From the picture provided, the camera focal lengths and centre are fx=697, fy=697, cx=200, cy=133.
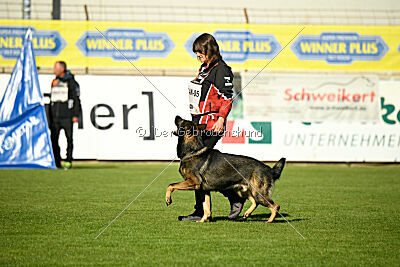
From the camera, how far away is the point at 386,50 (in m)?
17.7

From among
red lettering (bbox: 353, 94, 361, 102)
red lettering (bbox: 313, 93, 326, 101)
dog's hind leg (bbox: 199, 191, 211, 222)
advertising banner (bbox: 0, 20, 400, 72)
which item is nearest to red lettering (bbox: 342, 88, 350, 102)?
red lettering (bbox: 353, 94, 361, 102)

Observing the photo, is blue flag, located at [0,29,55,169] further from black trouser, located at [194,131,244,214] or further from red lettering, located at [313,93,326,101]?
black trouser, located at [194,131,244,214]

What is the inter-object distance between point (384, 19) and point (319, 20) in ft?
5.50

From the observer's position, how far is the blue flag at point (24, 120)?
44.1 feet

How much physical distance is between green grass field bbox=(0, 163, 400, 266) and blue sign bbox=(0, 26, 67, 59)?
606cm

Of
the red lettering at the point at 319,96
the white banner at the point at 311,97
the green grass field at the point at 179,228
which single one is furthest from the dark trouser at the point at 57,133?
the red lettering at the point at 319,96

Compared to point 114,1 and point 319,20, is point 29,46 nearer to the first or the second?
point 114,1

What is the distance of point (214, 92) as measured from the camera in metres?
7.14

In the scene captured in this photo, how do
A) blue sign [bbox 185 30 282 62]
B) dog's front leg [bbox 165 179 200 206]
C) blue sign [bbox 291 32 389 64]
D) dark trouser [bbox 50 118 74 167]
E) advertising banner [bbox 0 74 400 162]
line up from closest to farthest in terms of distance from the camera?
dog's front leg [bbox 165 179 200 206] < dark trouser [bbox 50 118 74 167] < advertising banner [bbox 0 74 400 162] < blue sign [bbox 185 30 282 62] < blue sign [bbox 291 32 389 64]

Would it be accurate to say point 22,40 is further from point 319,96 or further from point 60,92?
point 319,96

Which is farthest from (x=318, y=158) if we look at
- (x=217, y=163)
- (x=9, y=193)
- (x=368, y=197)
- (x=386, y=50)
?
(x=217, y=163)

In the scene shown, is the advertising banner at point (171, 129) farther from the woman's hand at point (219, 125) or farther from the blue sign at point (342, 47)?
the woman's hand at point (219, 125)

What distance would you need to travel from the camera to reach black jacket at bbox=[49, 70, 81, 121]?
48.0 ft

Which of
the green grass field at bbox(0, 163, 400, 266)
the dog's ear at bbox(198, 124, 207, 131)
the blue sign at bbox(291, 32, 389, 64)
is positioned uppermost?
the blue sign at bbox(291, 32, 389, 64)
